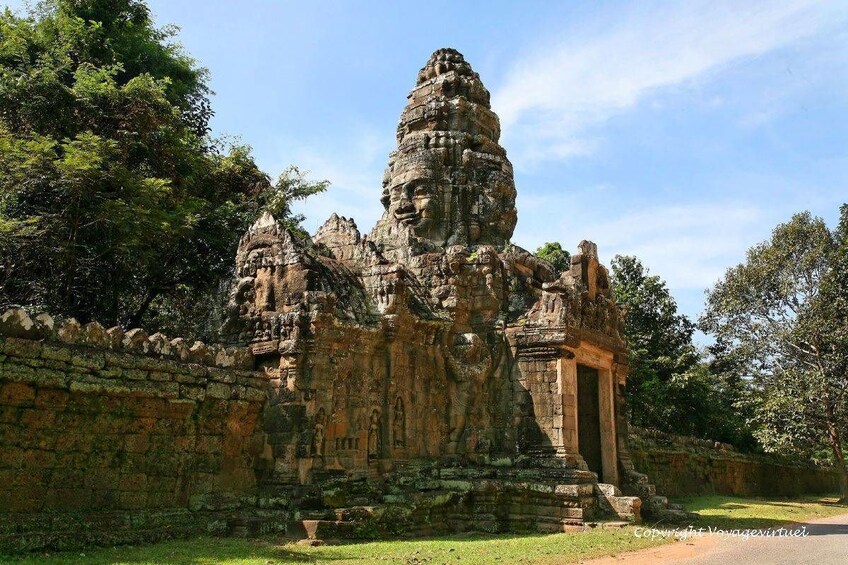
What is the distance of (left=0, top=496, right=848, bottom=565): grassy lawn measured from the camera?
903 cm

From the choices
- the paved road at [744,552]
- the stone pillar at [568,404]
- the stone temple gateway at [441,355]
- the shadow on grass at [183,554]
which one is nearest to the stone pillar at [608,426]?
the stone temple gateway at [441,355]

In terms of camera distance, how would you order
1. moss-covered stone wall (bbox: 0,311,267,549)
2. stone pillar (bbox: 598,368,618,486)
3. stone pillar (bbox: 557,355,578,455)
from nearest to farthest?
moss-covered stone wall (bbox: 0,311,267,549) < stone pillar (bbox: 557,355,578,455) < stone pillar (bbox: 598,368,618,486)

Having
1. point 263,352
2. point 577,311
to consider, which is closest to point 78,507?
point 263,352

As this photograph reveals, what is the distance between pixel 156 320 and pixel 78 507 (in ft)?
44.0

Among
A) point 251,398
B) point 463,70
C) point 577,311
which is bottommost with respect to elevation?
point 251,398

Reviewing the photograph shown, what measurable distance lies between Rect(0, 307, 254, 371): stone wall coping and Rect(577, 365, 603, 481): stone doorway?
8067 mm

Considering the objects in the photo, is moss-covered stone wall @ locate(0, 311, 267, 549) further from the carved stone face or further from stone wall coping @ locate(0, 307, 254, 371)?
the carved stone face

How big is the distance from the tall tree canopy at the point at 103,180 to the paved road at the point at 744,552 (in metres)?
12.3

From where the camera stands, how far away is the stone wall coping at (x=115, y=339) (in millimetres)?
9531

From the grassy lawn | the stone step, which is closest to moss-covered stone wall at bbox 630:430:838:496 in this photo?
the stone step

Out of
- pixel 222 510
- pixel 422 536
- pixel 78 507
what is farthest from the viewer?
pixel 422 536

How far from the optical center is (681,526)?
1477 cm

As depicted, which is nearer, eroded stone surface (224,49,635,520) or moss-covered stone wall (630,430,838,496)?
eroded stone surface (224,49,635,520)

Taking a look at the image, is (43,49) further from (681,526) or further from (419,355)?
(681,526)
